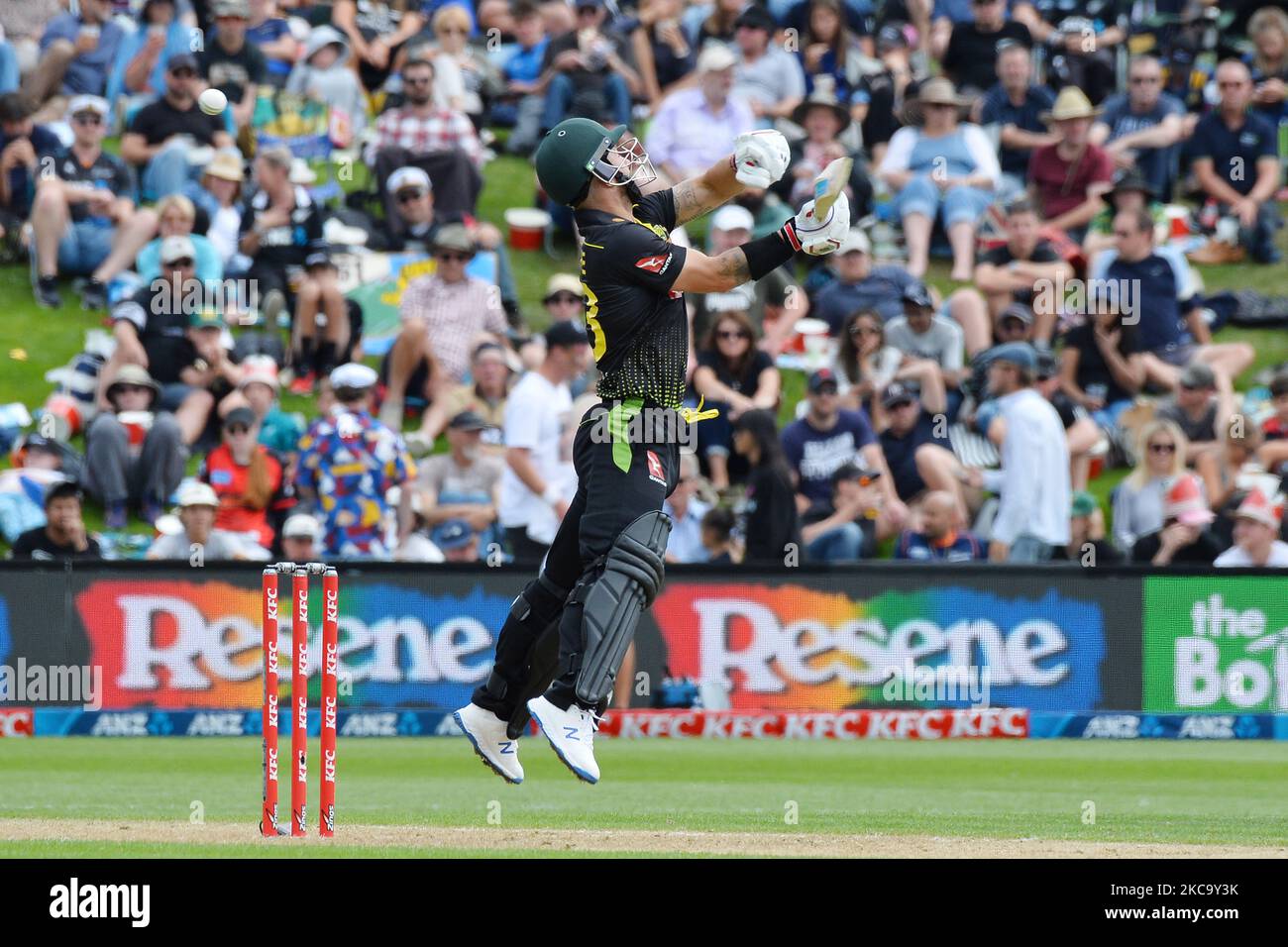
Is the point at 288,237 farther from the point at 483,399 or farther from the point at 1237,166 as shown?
the point at 1237,166

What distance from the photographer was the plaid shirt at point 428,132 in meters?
19.1

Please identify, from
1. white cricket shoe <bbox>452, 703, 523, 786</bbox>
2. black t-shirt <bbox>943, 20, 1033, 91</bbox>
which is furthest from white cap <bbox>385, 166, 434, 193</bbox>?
white cricket shoe <bbox>452, 703, 523, 786</bbox>

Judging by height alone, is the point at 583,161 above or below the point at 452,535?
above

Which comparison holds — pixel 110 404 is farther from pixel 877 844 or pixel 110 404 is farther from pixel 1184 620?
pixel 877 844

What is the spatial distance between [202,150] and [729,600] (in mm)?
7715

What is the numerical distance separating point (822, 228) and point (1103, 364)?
1006 cm

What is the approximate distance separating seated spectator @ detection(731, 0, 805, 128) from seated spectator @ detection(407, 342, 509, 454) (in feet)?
14.3

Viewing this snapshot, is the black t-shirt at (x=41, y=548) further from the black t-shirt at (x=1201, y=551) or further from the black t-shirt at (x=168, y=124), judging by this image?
the black t-shirt at (x=1201, y=551)

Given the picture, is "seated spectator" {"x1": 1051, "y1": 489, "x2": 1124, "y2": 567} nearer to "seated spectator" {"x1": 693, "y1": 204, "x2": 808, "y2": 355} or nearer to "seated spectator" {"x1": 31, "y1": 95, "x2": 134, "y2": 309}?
"seated spectator" {"x1": 693, "y1": 204, "x2": 808, "y2": 355}

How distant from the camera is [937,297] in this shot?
18734mm

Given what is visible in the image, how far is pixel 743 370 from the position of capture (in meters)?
16.5

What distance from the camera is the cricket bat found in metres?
8.00

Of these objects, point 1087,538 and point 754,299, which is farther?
point 754,299

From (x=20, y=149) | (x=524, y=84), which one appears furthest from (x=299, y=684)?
(x=524, y=84)
